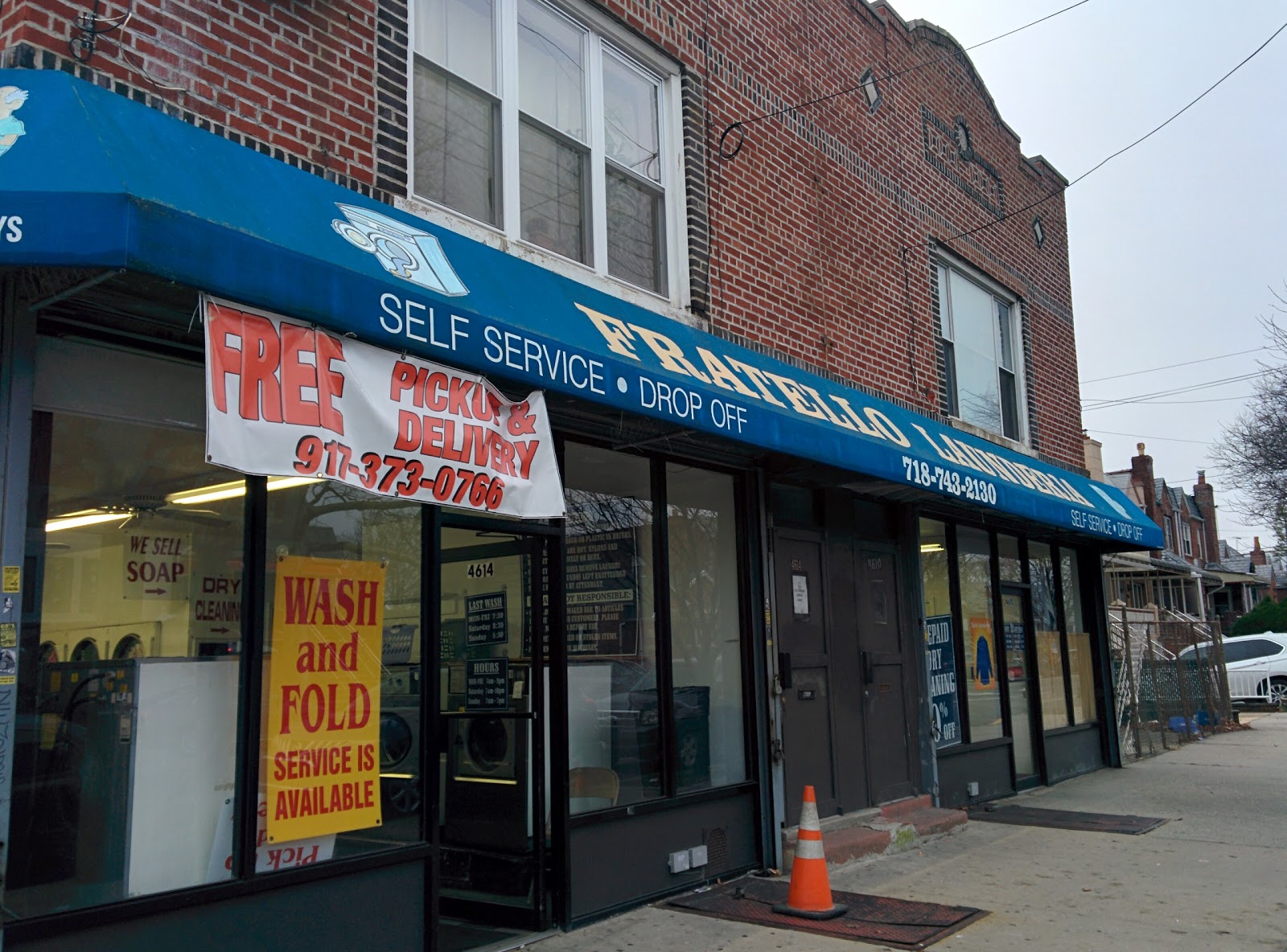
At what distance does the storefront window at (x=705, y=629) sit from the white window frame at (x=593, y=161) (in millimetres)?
1426

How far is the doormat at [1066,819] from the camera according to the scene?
378 inches

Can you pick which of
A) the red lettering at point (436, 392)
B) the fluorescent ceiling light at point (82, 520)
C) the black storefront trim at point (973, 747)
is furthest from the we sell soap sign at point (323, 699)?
the black storefront trim at point (973, 747)

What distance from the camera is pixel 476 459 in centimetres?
524

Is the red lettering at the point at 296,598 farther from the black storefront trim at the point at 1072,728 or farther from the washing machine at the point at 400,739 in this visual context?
the black storefront trim at the point at 1072,728

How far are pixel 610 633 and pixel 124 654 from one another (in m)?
3.35

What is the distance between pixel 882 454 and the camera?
8477 millimetres

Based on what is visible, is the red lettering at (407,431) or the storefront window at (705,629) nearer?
the red lettering at (407,431)

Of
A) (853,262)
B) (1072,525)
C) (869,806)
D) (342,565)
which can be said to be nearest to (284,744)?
(342,565)

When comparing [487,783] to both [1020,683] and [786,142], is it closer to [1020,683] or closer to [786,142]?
[786,142]

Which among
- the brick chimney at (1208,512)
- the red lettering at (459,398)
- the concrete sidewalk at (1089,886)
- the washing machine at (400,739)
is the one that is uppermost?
the brick chimney at (1208,512)

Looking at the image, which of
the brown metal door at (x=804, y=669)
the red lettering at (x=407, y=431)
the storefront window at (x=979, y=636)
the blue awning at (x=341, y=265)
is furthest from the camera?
the storefront window at (x=979, y=636)

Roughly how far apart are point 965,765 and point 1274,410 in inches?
799

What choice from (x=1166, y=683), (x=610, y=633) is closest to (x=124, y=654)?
(x=610, y=633)

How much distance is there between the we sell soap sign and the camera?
508cm
